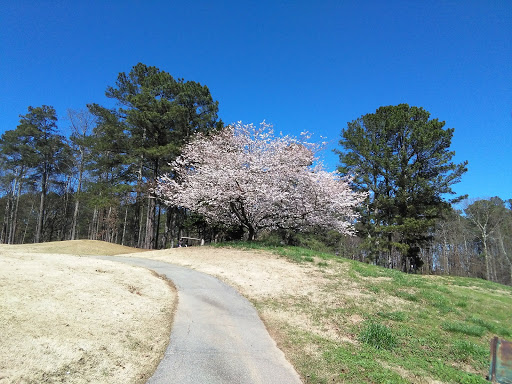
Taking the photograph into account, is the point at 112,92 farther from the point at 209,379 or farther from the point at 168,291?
the point at 209,379

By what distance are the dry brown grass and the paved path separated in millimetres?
261

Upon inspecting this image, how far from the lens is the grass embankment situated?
440 centimetres

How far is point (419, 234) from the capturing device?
80.8 feet

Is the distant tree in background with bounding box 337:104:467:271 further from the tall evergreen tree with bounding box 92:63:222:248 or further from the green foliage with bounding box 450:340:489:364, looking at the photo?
the green foliage with bounding box 450:340:489:364

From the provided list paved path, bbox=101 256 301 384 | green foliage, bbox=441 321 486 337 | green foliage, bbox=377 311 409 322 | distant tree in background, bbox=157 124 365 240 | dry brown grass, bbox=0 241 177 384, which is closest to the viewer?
dry brown grass, bbox=0 241 177 384

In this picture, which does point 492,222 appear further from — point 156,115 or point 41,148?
point 41,148

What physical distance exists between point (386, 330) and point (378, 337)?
30 centimetres

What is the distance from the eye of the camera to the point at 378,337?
5520 mm

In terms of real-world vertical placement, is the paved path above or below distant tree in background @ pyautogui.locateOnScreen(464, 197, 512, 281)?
below

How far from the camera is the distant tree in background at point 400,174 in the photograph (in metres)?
23.2

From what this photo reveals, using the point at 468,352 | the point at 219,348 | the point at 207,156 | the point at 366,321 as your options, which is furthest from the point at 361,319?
the point at 207,156

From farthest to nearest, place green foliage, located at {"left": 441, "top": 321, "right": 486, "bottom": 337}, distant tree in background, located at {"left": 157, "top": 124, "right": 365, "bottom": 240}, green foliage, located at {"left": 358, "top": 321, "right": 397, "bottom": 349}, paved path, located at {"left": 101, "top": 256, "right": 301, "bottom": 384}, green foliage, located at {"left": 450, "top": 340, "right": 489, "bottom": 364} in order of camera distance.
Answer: distant tree in background, located at {"left": 157, "top": 124, "right": 365, "bottom": 240}
green foliage, located at {"left": 441, "top": 321, "right": 486, "bottom": 337}
green foliage, located at {"left": 358, "top": 321, "right": 397, "bottom": 349}
green foliage, located at {"left": 450, "top": 340, "right": 489, "bottom": 364}
paved path, located at {"left": 101, "top": 256, "right": 301, "bottom": 384}

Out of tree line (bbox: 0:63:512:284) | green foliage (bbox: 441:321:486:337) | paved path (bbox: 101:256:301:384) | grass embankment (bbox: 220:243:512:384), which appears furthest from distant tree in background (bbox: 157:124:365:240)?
green foliage (bbox: 441:321:486:337)

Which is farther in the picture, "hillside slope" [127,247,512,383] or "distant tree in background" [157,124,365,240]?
"distant tree in background" [157,124,365,240]
